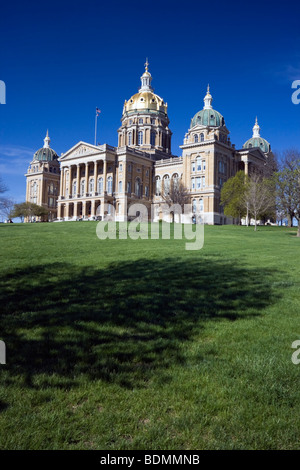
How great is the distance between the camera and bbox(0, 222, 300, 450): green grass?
10.3 feet

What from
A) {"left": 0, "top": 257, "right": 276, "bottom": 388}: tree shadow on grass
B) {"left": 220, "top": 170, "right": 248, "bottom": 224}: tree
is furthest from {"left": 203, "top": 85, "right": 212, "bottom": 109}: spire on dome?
{"left": 0, "top": 257, "right": 276, "bottom": 388}: tree shadow on grass

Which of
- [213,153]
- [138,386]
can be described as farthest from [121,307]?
[213,153]

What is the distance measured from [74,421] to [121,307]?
3.43 m

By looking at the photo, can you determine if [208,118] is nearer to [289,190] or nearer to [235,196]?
[235,196]

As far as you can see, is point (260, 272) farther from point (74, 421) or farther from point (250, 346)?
point (74, 421)

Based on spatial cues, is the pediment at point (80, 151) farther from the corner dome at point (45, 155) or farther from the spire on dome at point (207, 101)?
the corner dome at point (45, 155)

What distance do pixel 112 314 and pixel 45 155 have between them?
11007cm

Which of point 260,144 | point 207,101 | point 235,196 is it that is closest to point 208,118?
point 207,101

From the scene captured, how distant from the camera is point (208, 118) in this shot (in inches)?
2842

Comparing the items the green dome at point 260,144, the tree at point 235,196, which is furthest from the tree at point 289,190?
the green dome at point 260,144

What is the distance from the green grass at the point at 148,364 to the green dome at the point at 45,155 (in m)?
106

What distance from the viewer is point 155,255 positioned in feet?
44.2

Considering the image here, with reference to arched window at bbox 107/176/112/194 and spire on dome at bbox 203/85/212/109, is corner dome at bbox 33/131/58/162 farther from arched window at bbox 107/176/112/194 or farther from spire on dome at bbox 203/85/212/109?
spire on dome at bbox 203/85/212/109

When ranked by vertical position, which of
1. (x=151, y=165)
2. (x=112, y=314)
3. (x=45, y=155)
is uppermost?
(x=45, y=155)
